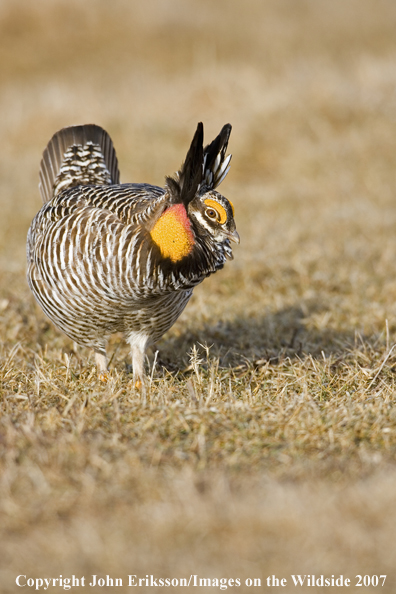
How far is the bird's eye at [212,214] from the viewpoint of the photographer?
3.63 m

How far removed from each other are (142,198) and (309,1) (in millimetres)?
25548

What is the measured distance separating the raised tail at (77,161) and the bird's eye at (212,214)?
5.11 ft

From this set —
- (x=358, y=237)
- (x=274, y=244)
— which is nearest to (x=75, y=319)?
(x=274, y=244)

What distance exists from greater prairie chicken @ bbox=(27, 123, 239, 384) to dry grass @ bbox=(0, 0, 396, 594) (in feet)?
1.08

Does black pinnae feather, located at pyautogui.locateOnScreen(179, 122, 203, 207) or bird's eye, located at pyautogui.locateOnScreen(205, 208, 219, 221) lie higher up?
black pinnae feather, located at pyautogui.locateOnScreen(179, 122, 203, 207)

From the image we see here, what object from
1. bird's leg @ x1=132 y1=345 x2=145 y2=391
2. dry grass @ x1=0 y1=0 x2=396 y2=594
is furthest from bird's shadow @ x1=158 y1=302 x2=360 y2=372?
bird's leg @ x1=132 y1=345 x2=145 y2=391

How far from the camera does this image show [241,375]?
431 centimetres

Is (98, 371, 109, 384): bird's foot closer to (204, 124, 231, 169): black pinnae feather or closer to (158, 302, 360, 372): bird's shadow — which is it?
(158, 302, 360, 372): bird's shadow

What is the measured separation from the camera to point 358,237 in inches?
320

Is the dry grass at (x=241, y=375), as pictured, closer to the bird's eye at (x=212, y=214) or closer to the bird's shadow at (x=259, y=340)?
the bird's shadow at (x=259, y=340)

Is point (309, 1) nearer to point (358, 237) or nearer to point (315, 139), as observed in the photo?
point (315, 139)

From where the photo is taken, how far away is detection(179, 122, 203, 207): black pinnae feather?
363cm

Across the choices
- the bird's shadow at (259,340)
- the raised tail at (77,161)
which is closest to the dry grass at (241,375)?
the bird's shadow at (259,340)

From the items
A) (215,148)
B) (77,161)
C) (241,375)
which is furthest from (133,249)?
(77,161)
